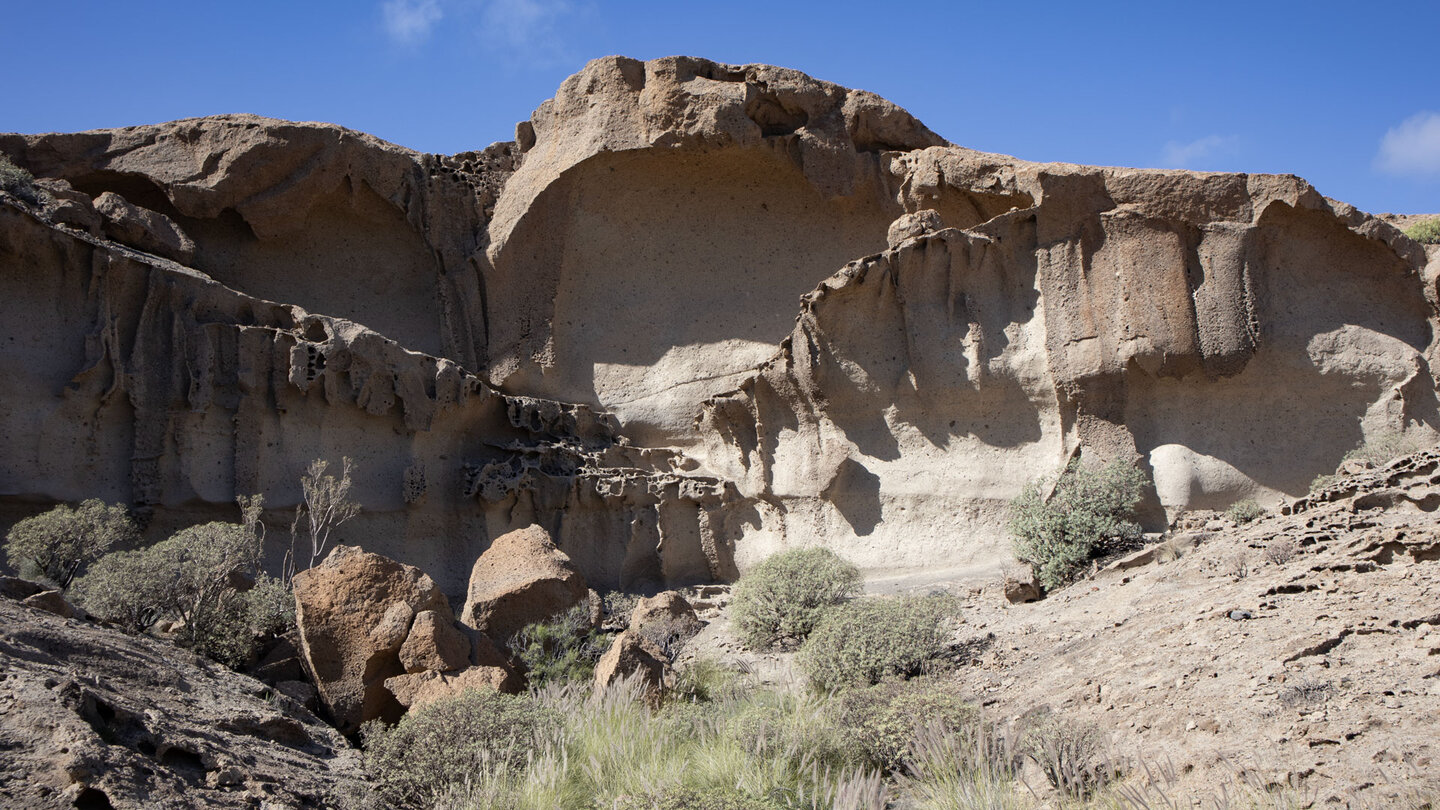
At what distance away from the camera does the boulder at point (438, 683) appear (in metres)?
8.16

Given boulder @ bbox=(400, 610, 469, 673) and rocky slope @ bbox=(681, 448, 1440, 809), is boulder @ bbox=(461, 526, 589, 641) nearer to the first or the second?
boulder @ bbox=(400, 610, 469, 673)

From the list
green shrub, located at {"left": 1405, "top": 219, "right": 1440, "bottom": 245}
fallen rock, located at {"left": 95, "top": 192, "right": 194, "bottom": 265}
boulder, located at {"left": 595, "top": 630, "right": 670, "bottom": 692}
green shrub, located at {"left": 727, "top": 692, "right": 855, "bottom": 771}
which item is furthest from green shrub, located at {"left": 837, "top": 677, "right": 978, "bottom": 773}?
green shrub, located at {"left": 1405, "top": 219, "right": 1440, "bottom": 245}

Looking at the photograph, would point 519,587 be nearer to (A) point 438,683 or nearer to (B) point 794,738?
(A) point 438,683

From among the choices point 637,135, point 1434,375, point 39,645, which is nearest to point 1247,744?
point 39,645

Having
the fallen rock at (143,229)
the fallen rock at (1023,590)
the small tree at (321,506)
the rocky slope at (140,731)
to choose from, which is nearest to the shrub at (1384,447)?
the fallen rock at (1023,590)

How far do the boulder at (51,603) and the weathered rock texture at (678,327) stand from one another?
16.7 feet

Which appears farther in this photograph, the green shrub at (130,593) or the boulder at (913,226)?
the boulder at (913,226)

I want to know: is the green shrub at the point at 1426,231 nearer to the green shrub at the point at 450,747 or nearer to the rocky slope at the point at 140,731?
the green shrub at the point at 450,747

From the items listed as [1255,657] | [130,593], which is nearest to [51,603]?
[130,593]

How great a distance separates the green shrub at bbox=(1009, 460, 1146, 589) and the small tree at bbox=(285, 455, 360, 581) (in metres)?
8.07

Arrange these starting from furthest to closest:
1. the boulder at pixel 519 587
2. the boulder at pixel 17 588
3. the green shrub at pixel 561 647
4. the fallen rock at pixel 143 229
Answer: the fallen rock at pixel 143 229 → the boulder at pixel 519 587 → the green shrub at pixel 561 647 → the boulder at pixel 17 588

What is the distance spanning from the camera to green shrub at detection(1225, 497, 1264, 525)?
11.8 meters

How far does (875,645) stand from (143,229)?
1192 centimetres

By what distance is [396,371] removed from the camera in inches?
573
